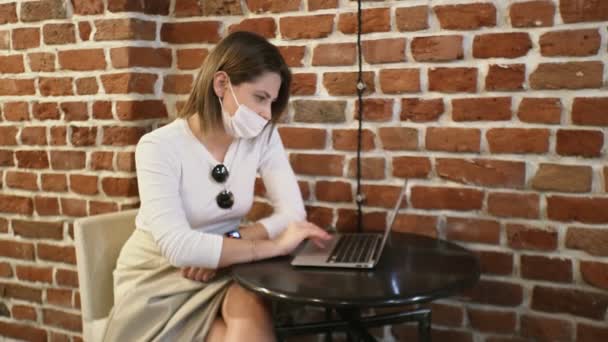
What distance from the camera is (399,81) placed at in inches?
63.6

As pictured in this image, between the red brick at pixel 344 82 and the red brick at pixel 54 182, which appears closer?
the red brick at pixel 344 82

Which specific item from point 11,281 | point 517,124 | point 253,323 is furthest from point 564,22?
point 11,281

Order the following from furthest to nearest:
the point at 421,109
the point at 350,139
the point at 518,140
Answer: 1. the point at 350,139
2. the point at 421,109
3. the point at 518,140

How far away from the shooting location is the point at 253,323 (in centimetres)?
128

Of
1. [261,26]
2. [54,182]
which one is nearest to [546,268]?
[261,26]

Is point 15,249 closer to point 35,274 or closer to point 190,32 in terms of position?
point 35,274

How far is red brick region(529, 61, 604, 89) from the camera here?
1.40 metres

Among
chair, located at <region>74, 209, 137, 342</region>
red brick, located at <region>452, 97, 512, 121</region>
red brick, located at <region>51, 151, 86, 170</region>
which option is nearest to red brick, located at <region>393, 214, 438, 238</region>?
red brick, located at <region>452, 97, 512, 121</region>

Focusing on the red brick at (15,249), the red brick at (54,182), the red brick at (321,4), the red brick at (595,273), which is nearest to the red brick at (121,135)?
the red brick at (54,182)

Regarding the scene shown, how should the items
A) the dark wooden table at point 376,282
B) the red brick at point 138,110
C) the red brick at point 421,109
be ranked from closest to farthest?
the dark wooden table at point 376,282 < the red brick at point 421,109 < the red brick at point 138,110

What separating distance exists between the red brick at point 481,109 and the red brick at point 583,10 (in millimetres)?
254

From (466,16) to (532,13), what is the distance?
17 centimetres

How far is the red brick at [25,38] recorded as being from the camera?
1928 millimetres

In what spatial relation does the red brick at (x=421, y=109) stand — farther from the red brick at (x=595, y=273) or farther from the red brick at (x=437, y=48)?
the red brick at (x=595, y=273)
